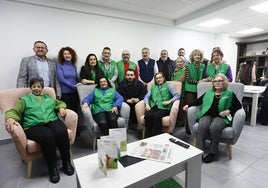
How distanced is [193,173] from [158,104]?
1296mm

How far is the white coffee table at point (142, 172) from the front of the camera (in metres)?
1.03

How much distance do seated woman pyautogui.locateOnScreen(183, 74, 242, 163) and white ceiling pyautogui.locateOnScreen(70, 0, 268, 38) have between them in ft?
6.02

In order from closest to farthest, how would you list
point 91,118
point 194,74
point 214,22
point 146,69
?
point 91,118 < point 194,74 < point 146,69 < point 214,22

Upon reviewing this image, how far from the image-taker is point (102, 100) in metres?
2.42

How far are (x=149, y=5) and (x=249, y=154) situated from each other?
2.94m

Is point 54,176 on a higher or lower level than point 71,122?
lower

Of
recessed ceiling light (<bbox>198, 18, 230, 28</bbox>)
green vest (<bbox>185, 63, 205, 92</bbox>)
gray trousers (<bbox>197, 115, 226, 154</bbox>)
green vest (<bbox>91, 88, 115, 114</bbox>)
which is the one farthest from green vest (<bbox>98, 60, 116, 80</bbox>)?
recessed ceiling light (<bbox>198, 18, 230, 28</bbox>)

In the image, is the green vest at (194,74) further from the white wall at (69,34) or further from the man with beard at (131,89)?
the white wall at (69,34)

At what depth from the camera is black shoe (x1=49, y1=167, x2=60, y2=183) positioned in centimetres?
163

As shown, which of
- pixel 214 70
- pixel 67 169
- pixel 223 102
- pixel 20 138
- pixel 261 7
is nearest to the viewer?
pixel 20 138

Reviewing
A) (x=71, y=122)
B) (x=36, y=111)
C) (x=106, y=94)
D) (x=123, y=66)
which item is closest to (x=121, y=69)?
(x=123, y=66)

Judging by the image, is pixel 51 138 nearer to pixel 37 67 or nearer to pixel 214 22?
pixel 37 67

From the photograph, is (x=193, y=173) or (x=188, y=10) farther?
(x=188, y=10)

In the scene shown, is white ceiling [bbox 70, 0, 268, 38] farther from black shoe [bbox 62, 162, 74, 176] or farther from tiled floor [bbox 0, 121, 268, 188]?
black shoe [bbox 62, 162, 74, 176]
